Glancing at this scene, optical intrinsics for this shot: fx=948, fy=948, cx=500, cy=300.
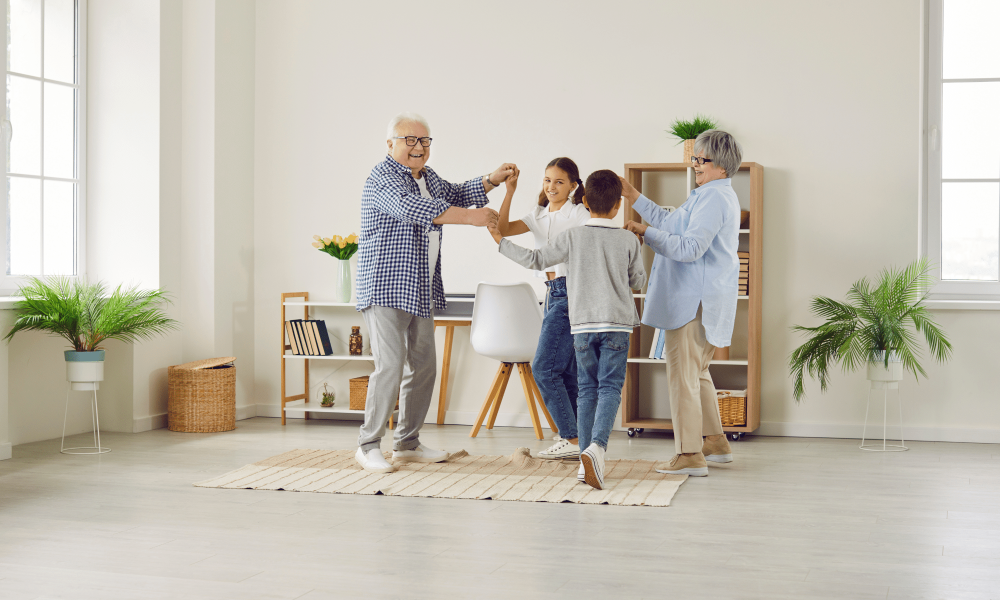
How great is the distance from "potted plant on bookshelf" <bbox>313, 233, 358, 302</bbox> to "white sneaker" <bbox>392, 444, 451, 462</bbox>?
1584mm

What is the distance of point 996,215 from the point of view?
504 cm

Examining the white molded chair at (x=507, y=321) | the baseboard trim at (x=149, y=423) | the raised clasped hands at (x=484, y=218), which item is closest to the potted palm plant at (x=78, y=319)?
the baseboard trim at (x=149, y=423)

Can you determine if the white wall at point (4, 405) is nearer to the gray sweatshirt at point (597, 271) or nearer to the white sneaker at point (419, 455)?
the white sneaker at point (419, 455)

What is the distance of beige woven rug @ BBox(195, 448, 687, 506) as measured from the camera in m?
3.53

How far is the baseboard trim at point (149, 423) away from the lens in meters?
5.24

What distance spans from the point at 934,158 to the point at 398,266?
3029 mm

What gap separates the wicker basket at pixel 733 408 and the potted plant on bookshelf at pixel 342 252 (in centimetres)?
221

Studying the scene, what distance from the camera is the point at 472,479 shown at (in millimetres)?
3830

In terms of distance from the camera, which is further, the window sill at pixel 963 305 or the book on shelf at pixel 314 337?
the book on shelf at pixel 314 337

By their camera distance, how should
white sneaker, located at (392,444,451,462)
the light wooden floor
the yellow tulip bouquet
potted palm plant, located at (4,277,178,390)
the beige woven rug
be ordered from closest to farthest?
the light wooden floor, the beige woven rug, white sneaker, located at (392,444,451,462), potted palm plant, located at (4,277,178,390), the yellow tulip bouquet

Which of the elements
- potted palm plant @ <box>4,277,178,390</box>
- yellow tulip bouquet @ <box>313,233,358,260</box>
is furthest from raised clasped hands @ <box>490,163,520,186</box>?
potted palm plant @ <box>4,277,178,390</box>

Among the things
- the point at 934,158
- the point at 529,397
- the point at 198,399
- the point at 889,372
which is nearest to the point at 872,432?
the point at 889,372

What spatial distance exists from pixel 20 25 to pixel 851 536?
4.77 meters

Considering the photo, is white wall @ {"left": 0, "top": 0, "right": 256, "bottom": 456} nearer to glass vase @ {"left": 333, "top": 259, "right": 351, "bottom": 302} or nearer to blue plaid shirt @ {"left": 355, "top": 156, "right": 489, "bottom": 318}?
glass vase @ {"left": 333, "top": 259, "right": 351, "bottom": 302}
